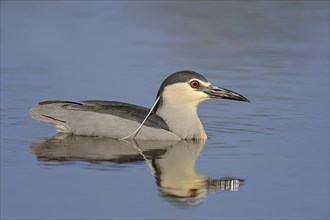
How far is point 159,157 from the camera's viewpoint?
485 inches

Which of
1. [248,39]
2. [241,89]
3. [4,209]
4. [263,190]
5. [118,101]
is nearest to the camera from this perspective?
[4,209]

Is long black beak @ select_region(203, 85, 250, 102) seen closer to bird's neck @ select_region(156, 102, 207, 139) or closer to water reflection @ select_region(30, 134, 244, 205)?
bird's neck @ select_region(156, 102, 207, 139)

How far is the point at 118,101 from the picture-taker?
14.2 meters

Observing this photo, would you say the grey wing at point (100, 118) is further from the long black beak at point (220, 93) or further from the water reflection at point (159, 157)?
the long black beak at point (220, 93)

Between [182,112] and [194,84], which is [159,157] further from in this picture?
[194,84]

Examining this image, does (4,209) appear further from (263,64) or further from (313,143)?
(263,64)

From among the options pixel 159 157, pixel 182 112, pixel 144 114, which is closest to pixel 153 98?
pixel 182 112

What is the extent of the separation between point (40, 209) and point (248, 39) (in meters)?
9.10

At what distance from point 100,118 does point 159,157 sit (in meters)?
1.12

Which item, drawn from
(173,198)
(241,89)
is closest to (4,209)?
(173,198)

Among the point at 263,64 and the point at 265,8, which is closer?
the point at 263,64

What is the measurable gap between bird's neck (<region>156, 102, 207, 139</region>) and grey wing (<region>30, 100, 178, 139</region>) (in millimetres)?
137

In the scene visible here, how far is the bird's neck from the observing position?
1338 centimetres

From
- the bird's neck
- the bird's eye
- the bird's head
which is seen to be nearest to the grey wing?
the bird's neck
